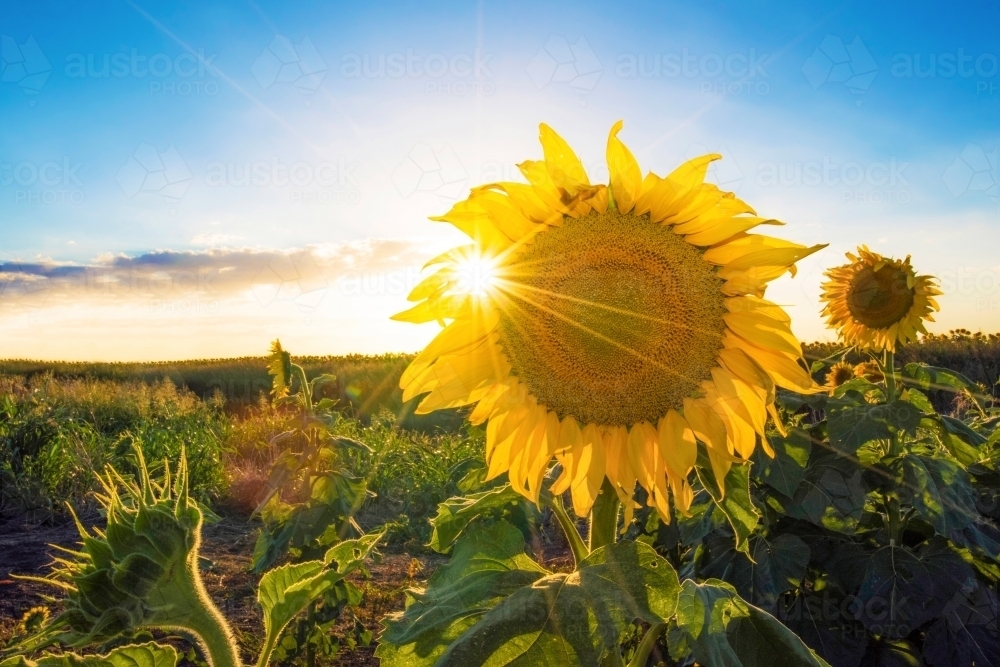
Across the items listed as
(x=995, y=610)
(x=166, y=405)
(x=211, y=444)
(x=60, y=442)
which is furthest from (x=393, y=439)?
(x=995, y=610)

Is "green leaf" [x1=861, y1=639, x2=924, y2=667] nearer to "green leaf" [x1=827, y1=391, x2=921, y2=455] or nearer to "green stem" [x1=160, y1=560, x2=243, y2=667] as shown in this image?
"green leaf" [x1=827, y1=391, x2=921, y2=455]

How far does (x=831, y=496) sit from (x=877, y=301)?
1.57 metres

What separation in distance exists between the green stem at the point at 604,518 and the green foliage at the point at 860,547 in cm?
131

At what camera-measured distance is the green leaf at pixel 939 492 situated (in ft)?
10.5

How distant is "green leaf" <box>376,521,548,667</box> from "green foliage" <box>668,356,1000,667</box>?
1533 mm

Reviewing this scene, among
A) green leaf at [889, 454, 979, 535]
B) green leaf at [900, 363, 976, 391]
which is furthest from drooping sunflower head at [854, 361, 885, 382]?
Answer: green leaf at [889, 454, 979, 535]

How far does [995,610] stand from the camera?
11.7ft

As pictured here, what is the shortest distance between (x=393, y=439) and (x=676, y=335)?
7332 millimetres

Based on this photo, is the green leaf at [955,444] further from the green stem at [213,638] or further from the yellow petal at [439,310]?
the green stem at [213,638]

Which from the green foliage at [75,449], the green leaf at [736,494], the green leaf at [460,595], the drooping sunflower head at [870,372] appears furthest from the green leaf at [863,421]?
the green foliage at [75,449]

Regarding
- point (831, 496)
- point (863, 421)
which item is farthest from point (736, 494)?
point (863, 421)

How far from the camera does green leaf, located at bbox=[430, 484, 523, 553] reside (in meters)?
1.88

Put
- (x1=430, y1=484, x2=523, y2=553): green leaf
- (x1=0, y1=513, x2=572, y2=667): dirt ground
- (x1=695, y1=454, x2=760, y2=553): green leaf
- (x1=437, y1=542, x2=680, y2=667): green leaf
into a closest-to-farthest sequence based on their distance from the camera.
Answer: (x1=437, y1=542, x2=680, y2=667): green leaf
(x1=695, y1=454, x2=760, y2=553): green leaf
(x1=430, y1=484, x2=523, y2=553): green leaf
(x1=0, y1=513, x2=572, y2=667): dirt ground

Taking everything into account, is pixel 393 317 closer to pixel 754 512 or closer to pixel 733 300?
pixel 733 300
